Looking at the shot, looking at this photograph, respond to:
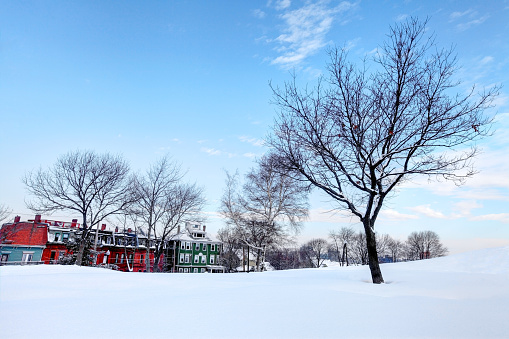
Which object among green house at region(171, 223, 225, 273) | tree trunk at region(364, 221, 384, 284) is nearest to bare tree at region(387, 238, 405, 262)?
green house at region(171, 223, 225, 273)

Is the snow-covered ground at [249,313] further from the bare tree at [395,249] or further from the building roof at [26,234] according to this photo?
the bare tree at [395,249]

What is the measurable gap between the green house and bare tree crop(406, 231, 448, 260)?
47.8 m

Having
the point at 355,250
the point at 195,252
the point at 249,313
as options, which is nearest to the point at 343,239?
the point at 355,250

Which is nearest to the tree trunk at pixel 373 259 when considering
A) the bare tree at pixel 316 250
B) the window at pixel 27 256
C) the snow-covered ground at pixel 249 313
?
the snow-covered ground at pixel 249 313

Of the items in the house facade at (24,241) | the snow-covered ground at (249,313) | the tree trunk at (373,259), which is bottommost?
the snow-covered ground at (249,313)

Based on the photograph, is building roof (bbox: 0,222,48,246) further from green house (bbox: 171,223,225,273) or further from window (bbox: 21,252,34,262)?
green house (bbox: 171,223,225,273)

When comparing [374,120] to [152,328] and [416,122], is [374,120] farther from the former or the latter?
[152,328]

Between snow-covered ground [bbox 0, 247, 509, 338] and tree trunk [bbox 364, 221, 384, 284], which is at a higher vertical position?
tree trunk [bbox 364, 221, 384, 284]

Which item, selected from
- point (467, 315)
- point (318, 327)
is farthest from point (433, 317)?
point (318, 327)

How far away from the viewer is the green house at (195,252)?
167ft

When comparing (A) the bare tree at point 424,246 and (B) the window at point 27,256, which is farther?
(A) the bare tree at point 424,246

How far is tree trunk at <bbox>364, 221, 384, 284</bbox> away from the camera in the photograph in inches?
276

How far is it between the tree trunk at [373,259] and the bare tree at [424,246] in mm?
67269

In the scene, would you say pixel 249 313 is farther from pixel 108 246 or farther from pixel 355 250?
pixel 355 250
